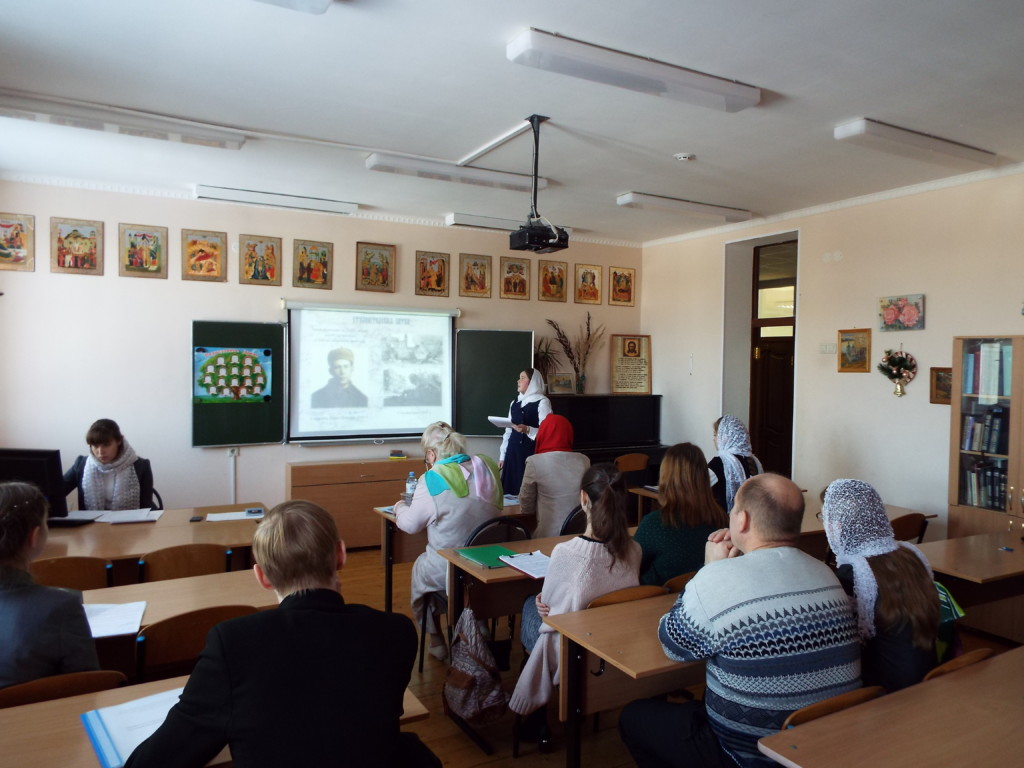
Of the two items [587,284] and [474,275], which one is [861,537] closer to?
[474,275]

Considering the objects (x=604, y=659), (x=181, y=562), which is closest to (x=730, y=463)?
(x=604, y=659)

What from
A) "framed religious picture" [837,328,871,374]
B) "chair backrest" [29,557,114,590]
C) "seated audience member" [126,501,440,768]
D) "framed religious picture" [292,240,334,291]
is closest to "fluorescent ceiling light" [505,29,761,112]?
"seated audience member" [126,501,440,768]

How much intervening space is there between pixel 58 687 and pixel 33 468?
77.3 inches

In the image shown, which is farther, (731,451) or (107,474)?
(731,451)

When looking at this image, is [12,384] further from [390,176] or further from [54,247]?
[390,176]

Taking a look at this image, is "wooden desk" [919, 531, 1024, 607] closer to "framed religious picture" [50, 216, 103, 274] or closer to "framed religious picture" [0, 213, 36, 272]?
"framed religious picture" [50, 216, 103, 274]

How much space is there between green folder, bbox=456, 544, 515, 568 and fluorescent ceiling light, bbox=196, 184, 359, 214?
407cm

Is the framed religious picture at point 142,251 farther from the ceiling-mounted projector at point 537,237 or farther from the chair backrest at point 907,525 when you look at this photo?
the chair backrest at point 907,525

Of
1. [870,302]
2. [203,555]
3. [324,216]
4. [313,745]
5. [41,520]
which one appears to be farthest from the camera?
[324,216]

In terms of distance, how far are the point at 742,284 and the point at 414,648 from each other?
256 inches

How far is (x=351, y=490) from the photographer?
6.47m

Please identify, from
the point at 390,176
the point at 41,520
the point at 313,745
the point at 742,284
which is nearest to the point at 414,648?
Answer: the point at 313,745

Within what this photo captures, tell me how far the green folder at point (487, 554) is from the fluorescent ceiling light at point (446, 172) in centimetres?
281

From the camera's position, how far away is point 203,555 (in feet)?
10.3
